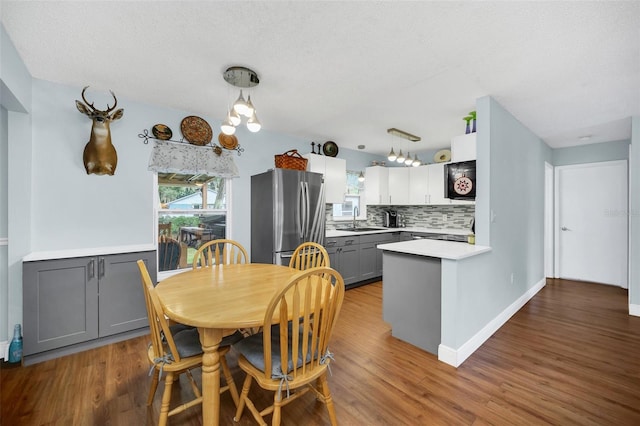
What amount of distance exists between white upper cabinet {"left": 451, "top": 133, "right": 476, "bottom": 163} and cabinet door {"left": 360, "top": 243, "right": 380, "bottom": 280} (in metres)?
2.03

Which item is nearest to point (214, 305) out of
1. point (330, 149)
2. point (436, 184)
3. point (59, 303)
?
point (59, 303)

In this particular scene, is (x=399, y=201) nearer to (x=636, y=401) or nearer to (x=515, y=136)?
(x=515, y=136)

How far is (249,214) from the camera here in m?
3.76

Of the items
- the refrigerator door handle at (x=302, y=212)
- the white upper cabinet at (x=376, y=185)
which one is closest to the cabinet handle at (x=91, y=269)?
the refrigerator door handle at (x=302, y=212)

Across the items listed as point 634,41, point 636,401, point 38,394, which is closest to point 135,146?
point 38,394

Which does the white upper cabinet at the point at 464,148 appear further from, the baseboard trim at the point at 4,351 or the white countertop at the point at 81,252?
the baseboard trim at the point at 4,351

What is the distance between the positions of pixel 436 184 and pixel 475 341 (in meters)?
3.08

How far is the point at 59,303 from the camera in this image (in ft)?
7.54

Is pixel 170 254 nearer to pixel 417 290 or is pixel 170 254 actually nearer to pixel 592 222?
pixel 417 290

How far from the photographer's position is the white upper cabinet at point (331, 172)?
4.34 metres

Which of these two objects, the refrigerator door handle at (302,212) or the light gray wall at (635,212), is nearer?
the light gray wall at (635,212)

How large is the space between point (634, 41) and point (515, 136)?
4.66ft

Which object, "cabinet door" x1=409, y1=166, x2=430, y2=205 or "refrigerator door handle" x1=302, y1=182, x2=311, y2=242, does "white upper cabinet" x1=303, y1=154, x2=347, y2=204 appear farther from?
"cabinet door" x1=409, y1=166, x2=430, y2=205

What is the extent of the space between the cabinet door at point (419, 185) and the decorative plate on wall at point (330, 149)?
1.64 meters
